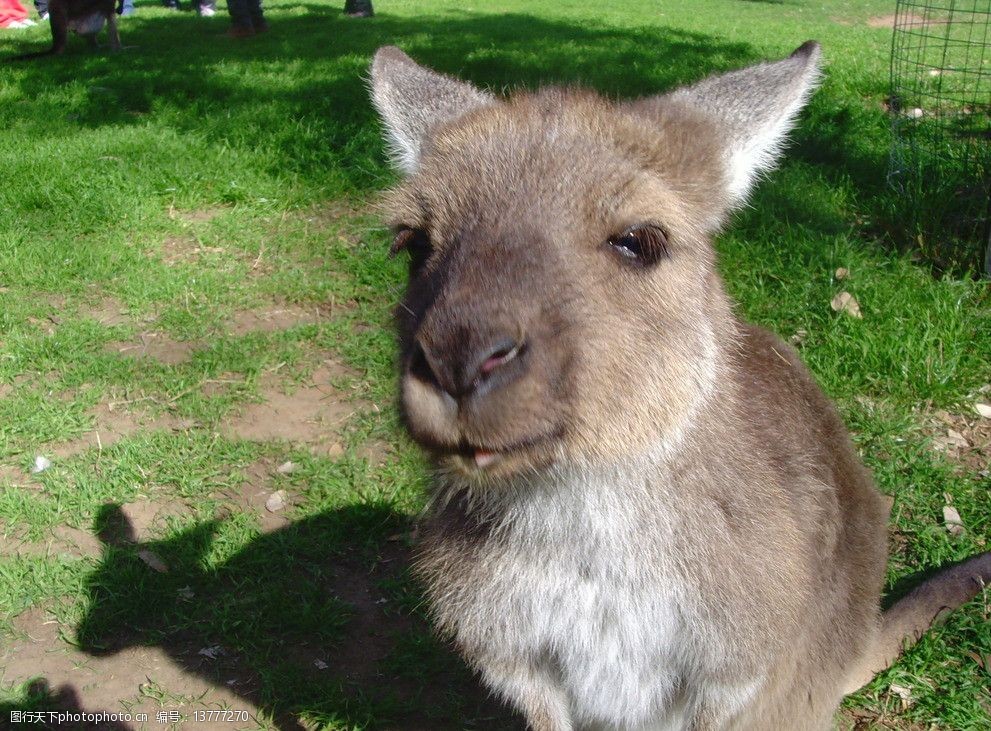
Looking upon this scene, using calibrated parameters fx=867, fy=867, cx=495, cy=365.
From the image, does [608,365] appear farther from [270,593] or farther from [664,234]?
[270,593]

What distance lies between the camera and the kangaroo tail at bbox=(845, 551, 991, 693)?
128 inches

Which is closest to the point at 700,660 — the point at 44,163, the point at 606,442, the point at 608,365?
the point at 606,442

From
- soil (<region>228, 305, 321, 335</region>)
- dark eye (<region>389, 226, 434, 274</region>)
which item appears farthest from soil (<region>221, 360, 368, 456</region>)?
dark eye (<region>389, 226, 434, 274</region>)

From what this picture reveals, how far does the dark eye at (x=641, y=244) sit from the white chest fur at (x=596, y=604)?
0.60m

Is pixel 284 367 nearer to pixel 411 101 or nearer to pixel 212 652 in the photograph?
pixel 212 652

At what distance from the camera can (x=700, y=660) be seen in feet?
8.20

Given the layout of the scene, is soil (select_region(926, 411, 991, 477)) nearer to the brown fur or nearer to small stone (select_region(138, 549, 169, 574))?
small stone (select_region(138, 549, 169, 574))

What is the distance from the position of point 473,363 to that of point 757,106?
4.53ft

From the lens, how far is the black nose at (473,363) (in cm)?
182

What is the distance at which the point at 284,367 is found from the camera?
5.00 meters

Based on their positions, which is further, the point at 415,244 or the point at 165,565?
the point at 165,565

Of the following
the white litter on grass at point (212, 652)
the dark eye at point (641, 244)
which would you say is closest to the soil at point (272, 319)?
the white litter on grass at point (212, 652)

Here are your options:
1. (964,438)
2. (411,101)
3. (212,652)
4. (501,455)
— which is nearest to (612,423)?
(501,455)

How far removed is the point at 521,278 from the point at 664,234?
53cm
